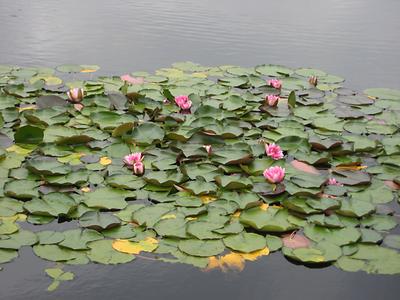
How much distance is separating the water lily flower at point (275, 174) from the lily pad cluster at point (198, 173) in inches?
1.3

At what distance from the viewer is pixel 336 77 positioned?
13.2 ft

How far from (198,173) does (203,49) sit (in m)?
2.35

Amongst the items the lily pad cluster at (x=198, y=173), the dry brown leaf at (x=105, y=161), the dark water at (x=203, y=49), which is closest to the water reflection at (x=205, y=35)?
the dark water at (x=203, y=49)

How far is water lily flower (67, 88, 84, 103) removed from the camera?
10.7 ft

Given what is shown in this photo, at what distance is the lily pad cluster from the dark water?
7 centimetres

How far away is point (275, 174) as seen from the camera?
96.9 inches

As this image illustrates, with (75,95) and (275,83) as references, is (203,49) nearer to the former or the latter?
(275,83)

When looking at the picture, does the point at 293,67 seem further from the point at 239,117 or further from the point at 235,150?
the point at 235,150

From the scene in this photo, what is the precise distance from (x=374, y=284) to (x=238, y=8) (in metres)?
4.98

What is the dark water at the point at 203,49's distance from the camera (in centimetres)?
188

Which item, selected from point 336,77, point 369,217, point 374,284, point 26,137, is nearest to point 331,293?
point 374,284

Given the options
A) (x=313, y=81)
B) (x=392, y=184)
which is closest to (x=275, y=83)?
(x=313, y=81)

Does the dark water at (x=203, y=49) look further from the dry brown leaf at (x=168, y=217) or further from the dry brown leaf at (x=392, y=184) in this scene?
the dry brown leaf at (x=392, y=184)

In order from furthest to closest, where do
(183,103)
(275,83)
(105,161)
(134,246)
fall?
(275,83) → (183,103) → (105,161) → (134,246)
